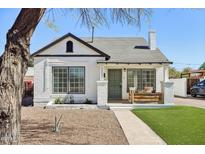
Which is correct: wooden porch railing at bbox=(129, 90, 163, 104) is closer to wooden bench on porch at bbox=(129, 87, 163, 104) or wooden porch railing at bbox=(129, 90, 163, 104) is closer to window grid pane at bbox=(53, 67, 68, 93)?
wooden bench on porch at bbox=(129, 87, 163, 104)

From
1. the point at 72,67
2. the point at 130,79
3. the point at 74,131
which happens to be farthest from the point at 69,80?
the point at 74,131

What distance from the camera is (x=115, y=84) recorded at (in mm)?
19422

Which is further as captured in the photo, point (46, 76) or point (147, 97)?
point (46, 76)

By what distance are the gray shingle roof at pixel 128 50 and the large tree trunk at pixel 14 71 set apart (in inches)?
445

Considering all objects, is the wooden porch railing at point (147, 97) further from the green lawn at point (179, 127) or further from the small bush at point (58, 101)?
the green lawn at point (179, 127)

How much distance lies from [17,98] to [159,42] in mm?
14923

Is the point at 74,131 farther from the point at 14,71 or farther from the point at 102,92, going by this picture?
the point at 102,92

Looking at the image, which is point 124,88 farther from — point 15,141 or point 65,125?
point 15,141

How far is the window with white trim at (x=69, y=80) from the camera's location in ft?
58.1

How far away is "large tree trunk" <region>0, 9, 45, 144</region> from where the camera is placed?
6.16 meters

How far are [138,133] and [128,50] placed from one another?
437 inches

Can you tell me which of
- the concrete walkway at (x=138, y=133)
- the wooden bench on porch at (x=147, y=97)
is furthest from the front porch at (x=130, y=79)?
the concrete walkway at (x=138, y=133)
